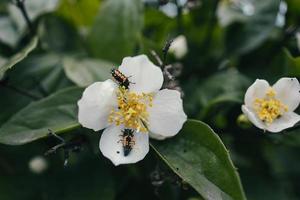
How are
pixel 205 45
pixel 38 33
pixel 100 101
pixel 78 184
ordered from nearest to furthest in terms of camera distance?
pixel 100 101
pixel 78 184
pixel 38 33
pixel 205 45

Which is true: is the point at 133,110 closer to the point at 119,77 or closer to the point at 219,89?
the point at 119,77

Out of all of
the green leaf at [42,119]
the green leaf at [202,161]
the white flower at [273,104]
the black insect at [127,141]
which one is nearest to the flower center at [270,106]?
the white flower at [273,104]

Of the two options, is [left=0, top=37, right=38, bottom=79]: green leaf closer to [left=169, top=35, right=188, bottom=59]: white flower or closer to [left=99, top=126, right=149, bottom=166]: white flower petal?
[left=99, top=126, right=149, bottom=166]: white flower petal

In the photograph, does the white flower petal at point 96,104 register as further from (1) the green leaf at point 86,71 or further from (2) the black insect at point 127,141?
(1) the green leaf at point 86,71

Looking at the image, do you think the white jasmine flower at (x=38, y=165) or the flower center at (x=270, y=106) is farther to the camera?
the white jasmine flower at (x=38, y=165)

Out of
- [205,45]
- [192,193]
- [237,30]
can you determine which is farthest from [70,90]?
[237,30]

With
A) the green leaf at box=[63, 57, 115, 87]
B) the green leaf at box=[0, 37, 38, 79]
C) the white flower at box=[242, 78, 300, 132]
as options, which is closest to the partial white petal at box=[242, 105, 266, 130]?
the white flower at box=[242, 78, 300, 132]

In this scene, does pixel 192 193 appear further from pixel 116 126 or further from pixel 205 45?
pixel 205 45
